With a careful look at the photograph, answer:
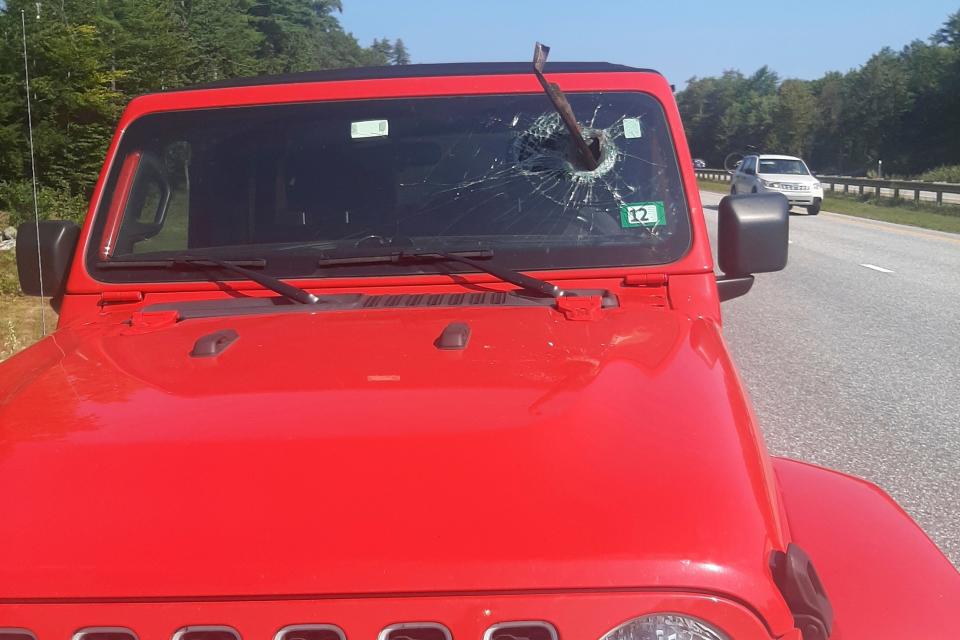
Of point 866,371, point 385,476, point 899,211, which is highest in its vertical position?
point 385,476

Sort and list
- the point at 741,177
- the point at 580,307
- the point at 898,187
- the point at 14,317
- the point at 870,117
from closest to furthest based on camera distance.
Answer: the point at 580,307
the point at 14,317
the point at 741,177
the point at 898,187
the point at 870,117

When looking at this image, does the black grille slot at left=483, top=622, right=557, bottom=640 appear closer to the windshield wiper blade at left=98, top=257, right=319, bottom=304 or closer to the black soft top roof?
the windshield wiper blade at left=98, top=257, right=319, bottom=304

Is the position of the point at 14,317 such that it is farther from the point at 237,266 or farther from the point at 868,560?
the point at 868,560

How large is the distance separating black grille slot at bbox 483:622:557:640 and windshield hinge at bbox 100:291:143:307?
1.70m

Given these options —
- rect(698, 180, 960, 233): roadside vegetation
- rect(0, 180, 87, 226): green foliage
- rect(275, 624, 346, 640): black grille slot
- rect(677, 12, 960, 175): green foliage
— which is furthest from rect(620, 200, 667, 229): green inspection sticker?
rect(677, 12, 960, 175): green foliage

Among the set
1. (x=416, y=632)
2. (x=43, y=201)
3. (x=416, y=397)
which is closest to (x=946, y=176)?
(x=43, y=201)

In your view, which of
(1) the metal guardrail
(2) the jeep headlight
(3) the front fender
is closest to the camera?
(2) the jeep headlight

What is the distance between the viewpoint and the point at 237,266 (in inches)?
105

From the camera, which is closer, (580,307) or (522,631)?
(522,631)

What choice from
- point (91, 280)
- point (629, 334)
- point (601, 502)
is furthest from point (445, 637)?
point (91, 280)

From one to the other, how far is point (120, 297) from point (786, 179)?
92.6ft

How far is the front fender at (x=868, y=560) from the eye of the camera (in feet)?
5.46

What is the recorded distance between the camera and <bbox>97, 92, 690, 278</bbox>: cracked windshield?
276 cm

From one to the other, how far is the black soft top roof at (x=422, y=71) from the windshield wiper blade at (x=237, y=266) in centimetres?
60
